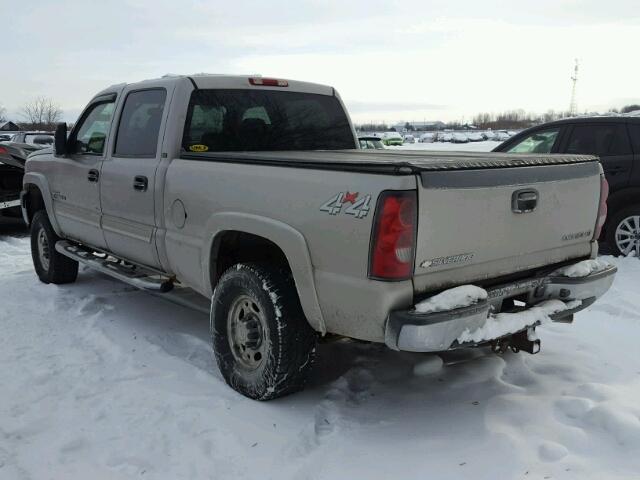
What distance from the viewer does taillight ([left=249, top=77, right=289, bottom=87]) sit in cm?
484

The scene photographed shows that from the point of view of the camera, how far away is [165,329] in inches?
195

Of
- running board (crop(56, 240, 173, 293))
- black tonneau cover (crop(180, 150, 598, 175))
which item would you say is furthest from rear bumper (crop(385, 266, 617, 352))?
running board (crop(56, 240, 173, 293))

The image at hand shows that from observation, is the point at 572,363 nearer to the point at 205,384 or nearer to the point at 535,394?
the point at 535,394

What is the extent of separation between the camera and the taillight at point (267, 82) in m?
4.84

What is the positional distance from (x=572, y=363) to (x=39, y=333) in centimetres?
400

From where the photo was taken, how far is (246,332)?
365 centimetres

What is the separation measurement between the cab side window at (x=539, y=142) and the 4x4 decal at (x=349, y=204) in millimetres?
5476

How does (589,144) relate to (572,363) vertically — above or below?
above

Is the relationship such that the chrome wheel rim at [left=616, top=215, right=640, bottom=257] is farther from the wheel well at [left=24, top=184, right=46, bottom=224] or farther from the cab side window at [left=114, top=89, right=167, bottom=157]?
the wheel well at [left=24, top=184, right=46, bottom=224]

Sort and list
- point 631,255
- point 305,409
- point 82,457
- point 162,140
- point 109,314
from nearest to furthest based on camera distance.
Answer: point 82,457, point 305,409, point 162,140, point 109,314, point 631,255

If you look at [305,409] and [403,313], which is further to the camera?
[305,409]

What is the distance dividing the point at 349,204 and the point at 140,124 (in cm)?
254

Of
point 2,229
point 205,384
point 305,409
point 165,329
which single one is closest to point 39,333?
point 165,329

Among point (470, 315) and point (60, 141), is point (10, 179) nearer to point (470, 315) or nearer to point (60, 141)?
point (60, 141)
